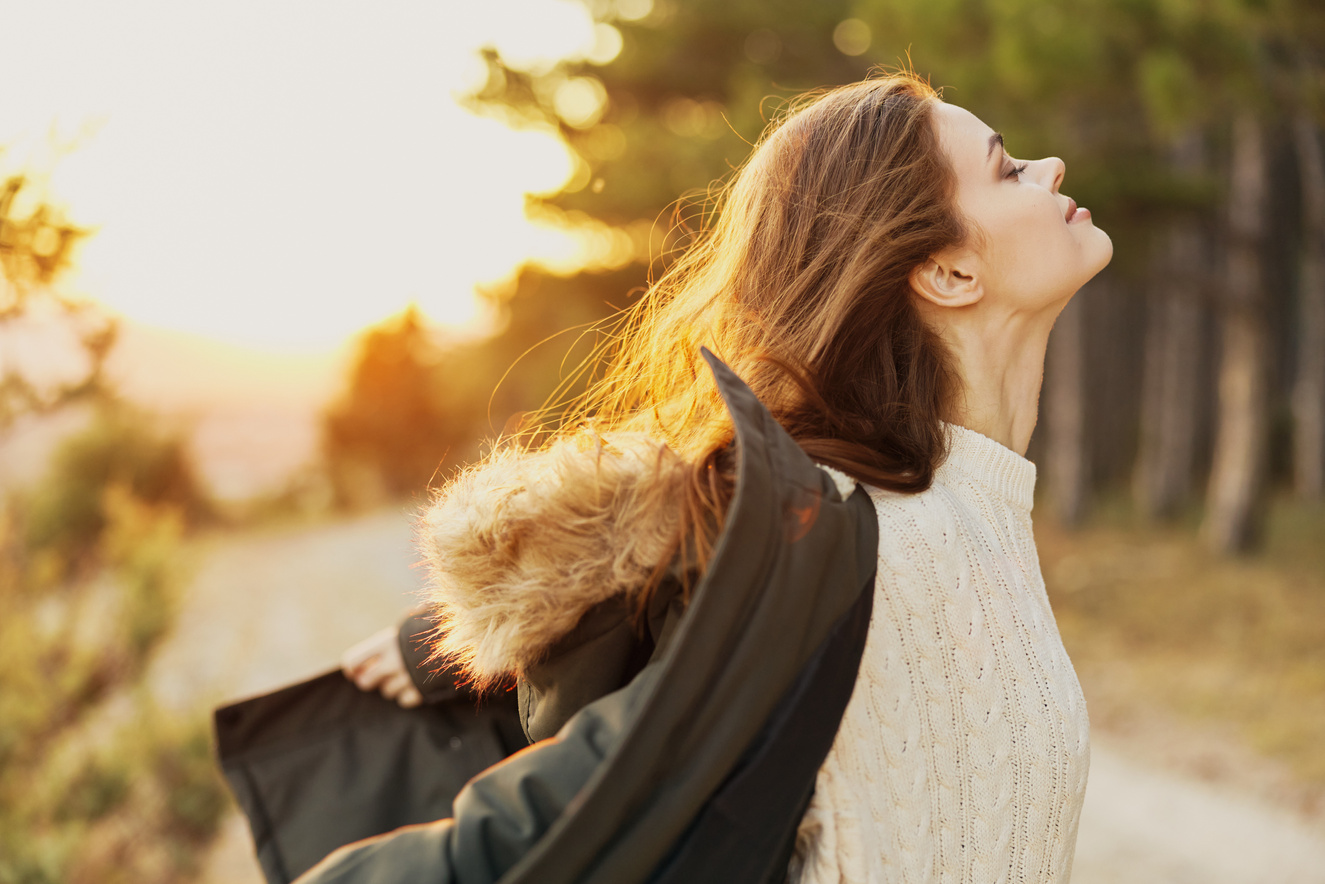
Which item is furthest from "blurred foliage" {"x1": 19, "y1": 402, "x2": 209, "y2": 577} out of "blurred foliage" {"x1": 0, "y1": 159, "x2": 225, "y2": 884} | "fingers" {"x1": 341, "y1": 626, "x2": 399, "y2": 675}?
"fingers" {"x1": 341, "y1": 626, "x2": 399, "y2": 675}

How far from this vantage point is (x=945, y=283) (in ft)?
4.75

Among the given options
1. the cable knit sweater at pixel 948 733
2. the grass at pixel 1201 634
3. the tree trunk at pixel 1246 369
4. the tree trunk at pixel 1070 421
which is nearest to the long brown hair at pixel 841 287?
the cable knit sweater at pixel 948 733

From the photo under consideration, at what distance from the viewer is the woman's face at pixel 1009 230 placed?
1.43 meters

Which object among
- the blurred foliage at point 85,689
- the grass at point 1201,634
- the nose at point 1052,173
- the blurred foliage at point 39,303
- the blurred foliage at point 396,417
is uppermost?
the blurred foliage at point 396,417

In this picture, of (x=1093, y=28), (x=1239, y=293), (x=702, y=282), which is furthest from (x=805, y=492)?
(x=1239, y=293)

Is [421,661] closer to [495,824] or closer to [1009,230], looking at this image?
[495,824]

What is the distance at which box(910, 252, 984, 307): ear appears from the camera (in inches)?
56.5

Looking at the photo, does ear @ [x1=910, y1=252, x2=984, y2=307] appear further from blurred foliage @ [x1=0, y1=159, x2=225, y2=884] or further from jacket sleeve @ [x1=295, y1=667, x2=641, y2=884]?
blurred foliage @ [x1=0, y1=159, x2=225, y2=884]

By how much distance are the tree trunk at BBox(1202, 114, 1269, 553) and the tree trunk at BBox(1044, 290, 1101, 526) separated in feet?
6.20

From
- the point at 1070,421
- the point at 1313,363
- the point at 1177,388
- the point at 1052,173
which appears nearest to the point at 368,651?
the point at 1052,173

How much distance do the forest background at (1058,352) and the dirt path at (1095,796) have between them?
46 cm

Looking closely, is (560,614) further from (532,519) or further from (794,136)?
(794,136)

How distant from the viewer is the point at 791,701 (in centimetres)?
98

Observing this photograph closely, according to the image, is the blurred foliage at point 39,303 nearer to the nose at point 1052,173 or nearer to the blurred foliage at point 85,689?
the blurred foliage at point 85,689
